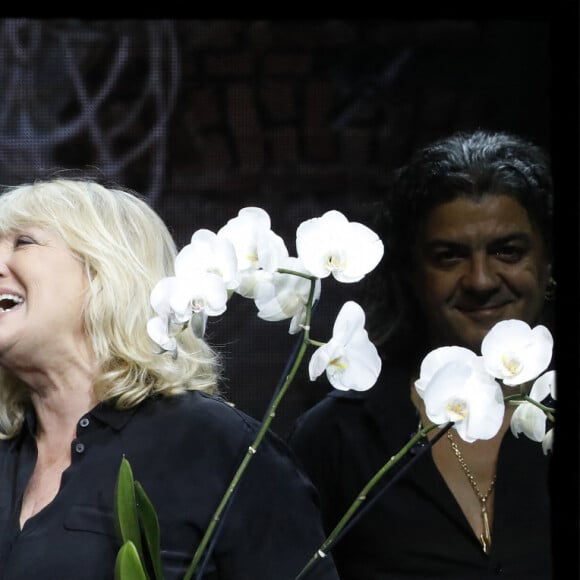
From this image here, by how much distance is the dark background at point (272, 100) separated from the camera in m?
1.57

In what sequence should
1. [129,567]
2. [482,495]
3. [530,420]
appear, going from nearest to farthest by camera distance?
1. [129,567]
2. [530,420]
3. [482,495]

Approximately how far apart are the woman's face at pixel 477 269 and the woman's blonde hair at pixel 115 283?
357 mm

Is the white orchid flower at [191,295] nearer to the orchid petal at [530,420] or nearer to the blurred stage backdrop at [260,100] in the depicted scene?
the orchid petal at [530,420]

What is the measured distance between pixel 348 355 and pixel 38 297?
1.60 feet

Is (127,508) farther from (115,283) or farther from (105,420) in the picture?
(115,283)

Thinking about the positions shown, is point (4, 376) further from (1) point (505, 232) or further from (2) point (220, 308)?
(1) point (505, 232)

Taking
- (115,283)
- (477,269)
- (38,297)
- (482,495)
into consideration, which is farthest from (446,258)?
(38,297)

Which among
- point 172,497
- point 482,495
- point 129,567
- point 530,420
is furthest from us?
point 482,495

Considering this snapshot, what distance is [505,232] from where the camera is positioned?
155cm

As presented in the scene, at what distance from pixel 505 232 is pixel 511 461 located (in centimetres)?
34

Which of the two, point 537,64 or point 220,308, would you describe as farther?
point 537,64

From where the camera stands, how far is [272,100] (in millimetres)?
1591

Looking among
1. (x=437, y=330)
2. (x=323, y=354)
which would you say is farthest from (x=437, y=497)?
(x=323, y=354)

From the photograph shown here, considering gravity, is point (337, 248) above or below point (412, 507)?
above
